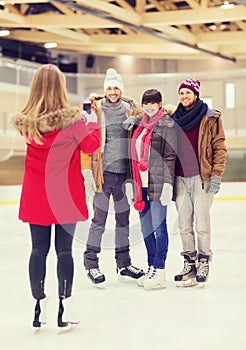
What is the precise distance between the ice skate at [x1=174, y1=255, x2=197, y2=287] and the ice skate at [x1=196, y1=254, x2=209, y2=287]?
0.06m

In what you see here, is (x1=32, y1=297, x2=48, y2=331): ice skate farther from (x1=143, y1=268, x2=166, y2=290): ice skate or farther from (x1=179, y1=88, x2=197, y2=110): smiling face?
(x1=179, y1=88, x2=197, y2=110): smiling face

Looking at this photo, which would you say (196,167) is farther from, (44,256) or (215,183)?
(44,256)

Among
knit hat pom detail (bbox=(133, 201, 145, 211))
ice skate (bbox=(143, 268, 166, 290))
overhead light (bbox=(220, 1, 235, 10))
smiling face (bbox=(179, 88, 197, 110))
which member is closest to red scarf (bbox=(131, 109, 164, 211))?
knit hat pom detail (bbox=(133, 201, 145, 211))

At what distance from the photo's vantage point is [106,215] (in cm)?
347

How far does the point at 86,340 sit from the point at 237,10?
9.13 m

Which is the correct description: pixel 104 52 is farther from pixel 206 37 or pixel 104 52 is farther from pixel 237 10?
pixel 237 10

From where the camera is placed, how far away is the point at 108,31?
14.3 meters

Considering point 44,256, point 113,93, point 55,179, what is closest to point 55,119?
point 55,179

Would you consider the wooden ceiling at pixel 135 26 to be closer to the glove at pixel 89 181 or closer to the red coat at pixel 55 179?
the glove at pixel 89 181

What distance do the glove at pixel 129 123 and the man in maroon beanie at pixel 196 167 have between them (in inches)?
8.9

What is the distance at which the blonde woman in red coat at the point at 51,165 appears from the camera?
7.80 ft

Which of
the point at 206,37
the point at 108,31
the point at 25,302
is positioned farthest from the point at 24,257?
the point at 108,31

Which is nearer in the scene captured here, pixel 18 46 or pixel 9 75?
pixel 9 75

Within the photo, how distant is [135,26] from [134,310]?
9158mm
